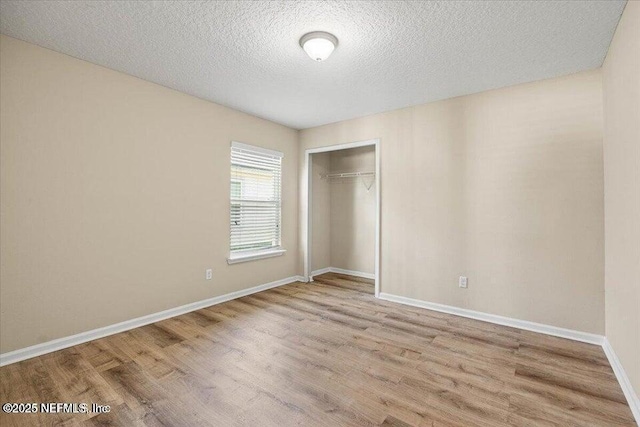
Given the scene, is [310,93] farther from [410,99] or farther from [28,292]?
[28,292]

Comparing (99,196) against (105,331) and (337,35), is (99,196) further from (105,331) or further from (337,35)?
(337,35)

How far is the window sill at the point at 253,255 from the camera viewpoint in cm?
395

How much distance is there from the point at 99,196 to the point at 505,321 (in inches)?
166

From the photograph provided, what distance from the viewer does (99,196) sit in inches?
108

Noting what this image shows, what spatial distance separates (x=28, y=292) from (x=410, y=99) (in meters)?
4.15

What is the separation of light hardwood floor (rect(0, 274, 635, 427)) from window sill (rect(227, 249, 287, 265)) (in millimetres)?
923

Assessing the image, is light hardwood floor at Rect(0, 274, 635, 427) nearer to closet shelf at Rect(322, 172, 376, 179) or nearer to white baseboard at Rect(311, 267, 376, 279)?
white baseboard at Rect(311, 267, 376, 279)

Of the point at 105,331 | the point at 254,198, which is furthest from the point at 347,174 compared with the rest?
the point at 105,331

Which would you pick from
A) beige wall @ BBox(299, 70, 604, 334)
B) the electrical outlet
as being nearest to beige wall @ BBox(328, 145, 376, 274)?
beige wall @ BBox(299, 70, 604, 334)

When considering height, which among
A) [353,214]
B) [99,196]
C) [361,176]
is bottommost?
[353,214]

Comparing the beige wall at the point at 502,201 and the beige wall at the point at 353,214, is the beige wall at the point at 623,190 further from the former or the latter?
the beige wall at the point at 353,214

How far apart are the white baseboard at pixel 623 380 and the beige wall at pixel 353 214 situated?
10.1 feet

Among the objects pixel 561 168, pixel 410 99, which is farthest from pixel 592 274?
pixel 410 99

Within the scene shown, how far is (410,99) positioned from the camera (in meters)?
3.56
